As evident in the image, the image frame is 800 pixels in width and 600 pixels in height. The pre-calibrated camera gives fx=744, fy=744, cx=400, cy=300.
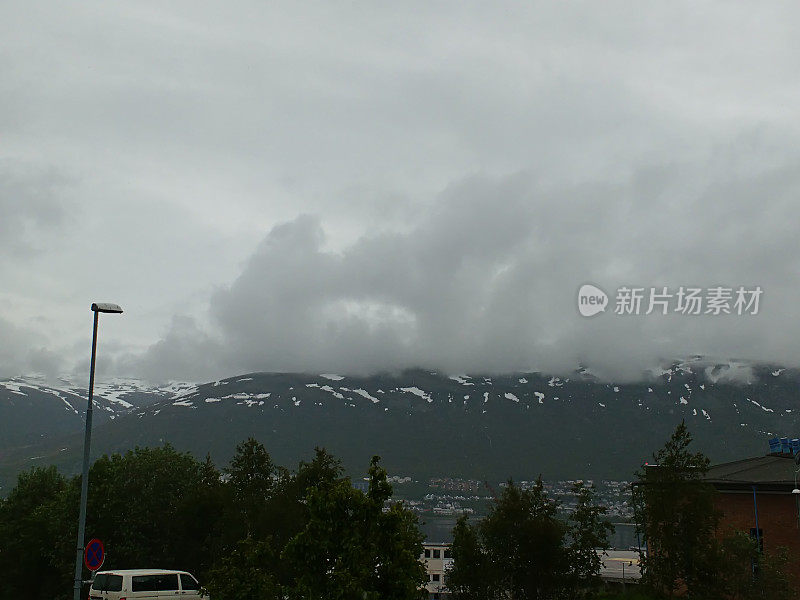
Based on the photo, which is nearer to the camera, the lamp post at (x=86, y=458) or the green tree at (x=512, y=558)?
the lamp post at (x=86, y=458)

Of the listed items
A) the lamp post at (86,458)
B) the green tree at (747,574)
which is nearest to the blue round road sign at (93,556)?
the lamp post at (86,458)

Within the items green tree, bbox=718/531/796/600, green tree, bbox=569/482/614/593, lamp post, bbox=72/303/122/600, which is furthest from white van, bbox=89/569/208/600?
green tree, bbox=718/531/796/600

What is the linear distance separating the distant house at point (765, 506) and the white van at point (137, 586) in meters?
31.8

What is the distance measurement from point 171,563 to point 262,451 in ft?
27.1

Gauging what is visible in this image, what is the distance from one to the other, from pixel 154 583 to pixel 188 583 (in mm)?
1971

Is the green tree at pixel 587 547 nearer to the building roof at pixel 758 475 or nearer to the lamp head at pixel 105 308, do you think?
the building roof at pixel 758 475

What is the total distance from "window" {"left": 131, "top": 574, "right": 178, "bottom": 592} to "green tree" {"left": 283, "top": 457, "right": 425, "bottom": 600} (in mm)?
11614

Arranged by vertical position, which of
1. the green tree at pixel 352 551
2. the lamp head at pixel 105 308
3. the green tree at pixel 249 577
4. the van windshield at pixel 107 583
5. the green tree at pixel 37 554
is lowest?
the green tree at pixel 37 554

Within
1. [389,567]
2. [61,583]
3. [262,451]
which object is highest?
[262,451]

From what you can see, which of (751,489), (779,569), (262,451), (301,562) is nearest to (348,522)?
(301,562)

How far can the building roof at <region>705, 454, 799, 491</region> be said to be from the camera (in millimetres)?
46969

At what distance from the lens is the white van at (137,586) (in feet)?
93.9

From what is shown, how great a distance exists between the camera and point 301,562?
19.9 m

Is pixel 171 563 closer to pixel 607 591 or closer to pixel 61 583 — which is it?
pixel 61 583
